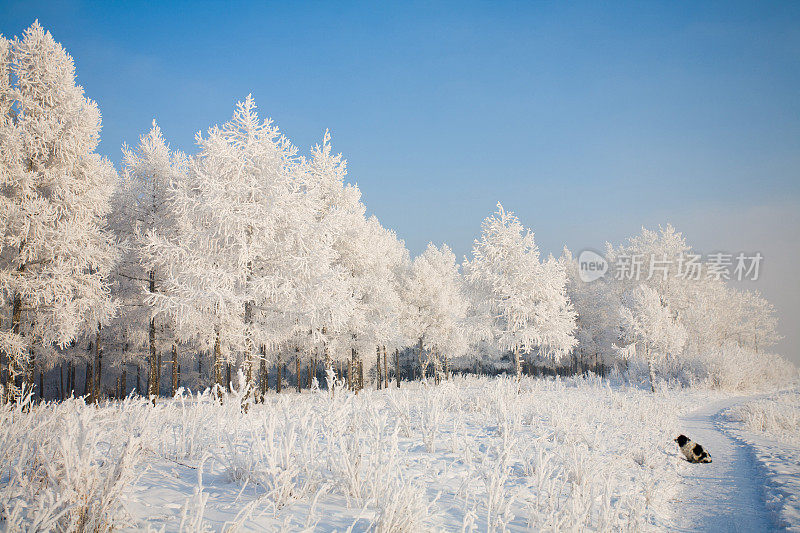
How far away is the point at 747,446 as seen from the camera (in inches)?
360

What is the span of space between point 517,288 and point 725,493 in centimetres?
1190

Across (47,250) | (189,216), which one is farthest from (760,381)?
(47,250)

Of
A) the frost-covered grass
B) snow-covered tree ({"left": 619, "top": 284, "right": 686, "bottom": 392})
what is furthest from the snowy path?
snow-covered tree ({"left": 619, "top": 284, "right": 686, "bottom": 392})

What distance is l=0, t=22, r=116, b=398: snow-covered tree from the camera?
10602 millimetres

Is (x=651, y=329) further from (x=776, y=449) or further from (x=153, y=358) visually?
(x=153, y=358)

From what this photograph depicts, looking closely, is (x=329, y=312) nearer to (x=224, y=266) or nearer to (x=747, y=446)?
(x=224, y=266)

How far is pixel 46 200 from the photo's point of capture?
37.0 feet

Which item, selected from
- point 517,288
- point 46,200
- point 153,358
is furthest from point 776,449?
point 46,200

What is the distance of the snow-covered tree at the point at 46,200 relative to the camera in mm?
10602

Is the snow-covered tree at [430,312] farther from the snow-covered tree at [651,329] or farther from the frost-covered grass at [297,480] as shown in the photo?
the frost-covered grass at [297,480]

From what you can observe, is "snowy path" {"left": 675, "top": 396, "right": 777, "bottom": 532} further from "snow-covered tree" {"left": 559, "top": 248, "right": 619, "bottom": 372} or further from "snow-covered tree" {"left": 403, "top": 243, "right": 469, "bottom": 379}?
"snow-covered tree" {"left": 559, "top": 248, "right": 619, "bottom": 372}

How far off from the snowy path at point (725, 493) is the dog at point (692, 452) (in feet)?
0.38

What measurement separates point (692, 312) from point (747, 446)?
25054 mm

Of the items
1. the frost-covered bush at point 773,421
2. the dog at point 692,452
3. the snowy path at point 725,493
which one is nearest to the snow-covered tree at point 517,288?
the frost-covered bush at point 773,421
